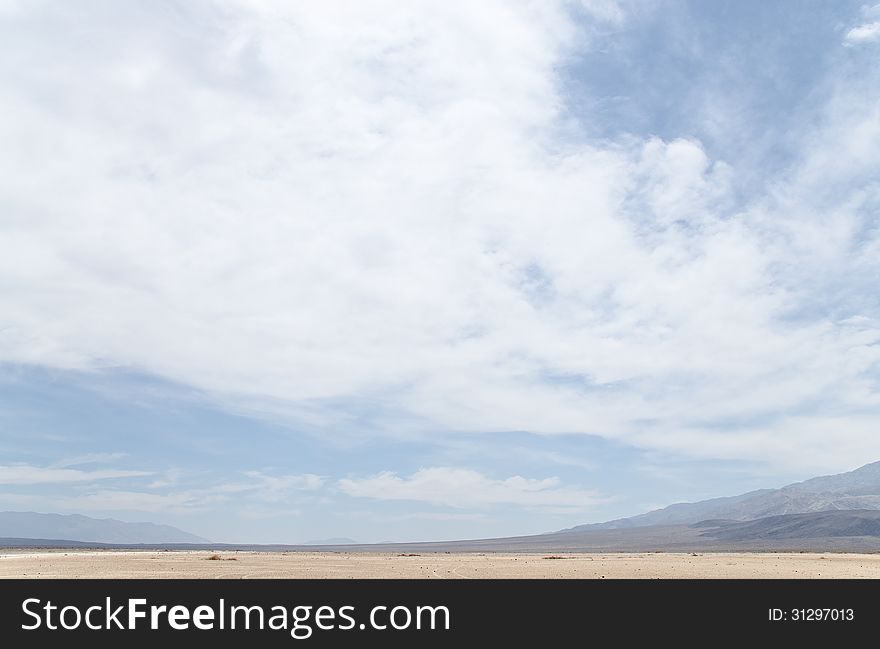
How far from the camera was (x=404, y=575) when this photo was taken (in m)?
47.0
